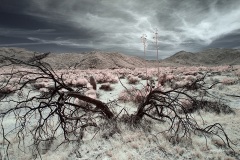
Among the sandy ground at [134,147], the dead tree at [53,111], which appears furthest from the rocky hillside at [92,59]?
the sandy ground at [134,147]

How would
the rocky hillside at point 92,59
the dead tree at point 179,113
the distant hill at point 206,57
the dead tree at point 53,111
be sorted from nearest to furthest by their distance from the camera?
the dead tree at point 53,111, the dead tree at point 179,113, the rocky hillside at point 92,59, the distant hill at point 206,57

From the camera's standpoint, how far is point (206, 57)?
135 metres

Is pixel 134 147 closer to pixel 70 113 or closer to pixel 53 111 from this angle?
pixel 70 113

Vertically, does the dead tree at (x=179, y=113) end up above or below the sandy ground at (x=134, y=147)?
above

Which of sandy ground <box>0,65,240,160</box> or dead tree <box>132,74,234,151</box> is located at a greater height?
dead tree <box>132,74,234,151</box>

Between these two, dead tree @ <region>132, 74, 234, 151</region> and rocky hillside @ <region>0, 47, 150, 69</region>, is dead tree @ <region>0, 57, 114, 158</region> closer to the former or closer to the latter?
dead tree @ <region>132, 74, 234, 151</region>

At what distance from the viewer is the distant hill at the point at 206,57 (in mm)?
122500

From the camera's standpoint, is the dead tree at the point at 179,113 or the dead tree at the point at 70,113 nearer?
the dead tree at the point at 70,113

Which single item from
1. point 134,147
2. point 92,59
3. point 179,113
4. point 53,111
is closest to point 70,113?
point 53,111

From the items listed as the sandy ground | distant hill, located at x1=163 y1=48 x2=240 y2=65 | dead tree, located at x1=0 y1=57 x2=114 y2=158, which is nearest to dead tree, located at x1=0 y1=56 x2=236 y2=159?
dead tree, located at x1=0 y1=57 x2=114 y2=158

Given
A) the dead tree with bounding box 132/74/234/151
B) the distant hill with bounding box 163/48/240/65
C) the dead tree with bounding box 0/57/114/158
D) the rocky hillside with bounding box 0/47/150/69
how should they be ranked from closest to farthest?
the dead tree with bounding box 0/57/114/158, the dead tree with bounding box 132/74/234/151, the rocky hillside with bounding box 0/47/150/69, the distant hill with bounding box 163/48/240/65

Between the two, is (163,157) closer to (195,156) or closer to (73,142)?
(195,156)

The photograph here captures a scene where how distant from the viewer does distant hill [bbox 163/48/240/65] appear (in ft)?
402

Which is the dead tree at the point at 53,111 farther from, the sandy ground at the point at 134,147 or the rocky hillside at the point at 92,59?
the rocky hillside at the point at 92,59
